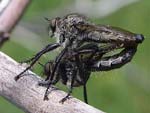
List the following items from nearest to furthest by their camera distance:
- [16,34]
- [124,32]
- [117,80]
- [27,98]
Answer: [27,98] < [124,32] < [16,34] < [117,80]

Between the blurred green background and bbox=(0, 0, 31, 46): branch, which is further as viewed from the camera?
the blurred green background

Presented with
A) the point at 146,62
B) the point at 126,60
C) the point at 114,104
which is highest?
the point at 126,60

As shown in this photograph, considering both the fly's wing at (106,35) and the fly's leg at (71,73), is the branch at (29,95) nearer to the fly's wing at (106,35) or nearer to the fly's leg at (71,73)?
the fly's leg at (71,73)

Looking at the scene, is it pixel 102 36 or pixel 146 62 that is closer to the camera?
pixel 102 36

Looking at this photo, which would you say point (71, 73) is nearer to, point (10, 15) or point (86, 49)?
point (86, 49)

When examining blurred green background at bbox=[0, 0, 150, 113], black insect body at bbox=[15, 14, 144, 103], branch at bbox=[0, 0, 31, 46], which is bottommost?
blurred green background at bbox=[0, 0, 150, 113]

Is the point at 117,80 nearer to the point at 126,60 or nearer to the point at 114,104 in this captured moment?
the point at 114,104

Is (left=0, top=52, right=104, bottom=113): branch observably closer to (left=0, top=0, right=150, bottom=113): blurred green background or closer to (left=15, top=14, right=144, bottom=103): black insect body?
(left=15, top=14, right=144, bottom=103): black insect body

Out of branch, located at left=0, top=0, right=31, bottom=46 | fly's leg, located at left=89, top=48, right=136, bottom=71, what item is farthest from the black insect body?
branch, located at left=0, top=0, right=31, bottom=46

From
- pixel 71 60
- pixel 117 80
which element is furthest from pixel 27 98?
pixel 117 80
